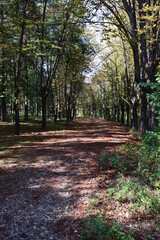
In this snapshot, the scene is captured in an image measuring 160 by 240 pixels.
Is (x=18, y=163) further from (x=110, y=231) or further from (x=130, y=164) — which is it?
(x=110, y=231)

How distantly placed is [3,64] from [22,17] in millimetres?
8379

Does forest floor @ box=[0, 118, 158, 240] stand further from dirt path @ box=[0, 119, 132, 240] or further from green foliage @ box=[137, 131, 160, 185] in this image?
green foliage @ box=[137, 131, 160, 185]

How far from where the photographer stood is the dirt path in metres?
3.84

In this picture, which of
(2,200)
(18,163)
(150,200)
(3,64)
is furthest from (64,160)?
(3,64)

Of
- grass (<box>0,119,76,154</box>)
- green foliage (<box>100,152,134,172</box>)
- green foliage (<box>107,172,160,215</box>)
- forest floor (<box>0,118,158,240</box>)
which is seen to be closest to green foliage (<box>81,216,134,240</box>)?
forest floor (<box>0,118,158,240</box>)

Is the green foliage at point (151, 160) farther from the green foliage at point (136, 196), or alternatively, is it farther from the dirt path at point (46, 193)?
the dirt path at point (46, 193)

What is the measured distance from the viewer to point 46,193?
523 centimetres

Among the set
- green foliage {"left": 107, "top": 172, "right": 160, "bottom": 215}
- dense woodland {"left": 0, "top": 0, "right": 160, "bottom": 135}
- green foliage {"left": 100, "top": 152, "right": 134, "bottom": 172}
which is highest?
dense woodland {"left": 0, "top": 0, "right": 160, "bottom": 135}

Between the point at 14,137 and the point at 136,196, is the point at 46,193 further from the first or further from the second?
the point at 14,137

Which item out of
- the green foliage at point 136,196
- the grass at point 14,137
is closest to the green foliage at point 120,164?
the green foliage at point 136,196

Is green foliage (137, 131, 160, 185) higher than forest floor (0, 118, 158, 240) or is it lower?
higher

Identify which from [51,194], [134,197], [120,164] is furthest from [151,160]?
[51,194]

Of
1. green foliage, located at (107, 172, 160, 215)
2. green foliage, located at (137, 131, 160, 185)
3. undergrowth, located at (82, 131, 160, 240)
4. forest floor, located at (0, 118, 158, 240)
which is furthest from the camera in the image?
green foliage, located at (137, 131, 160, 185)

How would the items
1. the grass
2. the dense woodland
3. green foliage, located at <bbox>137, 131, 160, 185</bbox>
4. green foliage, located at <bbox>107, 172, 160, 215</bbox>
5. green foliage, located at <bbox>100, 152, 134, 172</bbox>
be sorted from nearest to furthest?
green foliage, located at <bbox>107, 172, 160, 215</bbox>
green foliage, located at <bbox>137, 131, 160, 185</bbox>
green foliage, located at <bbox>100, 152, 134, 172</bbox>
the dense woodland
the grass
